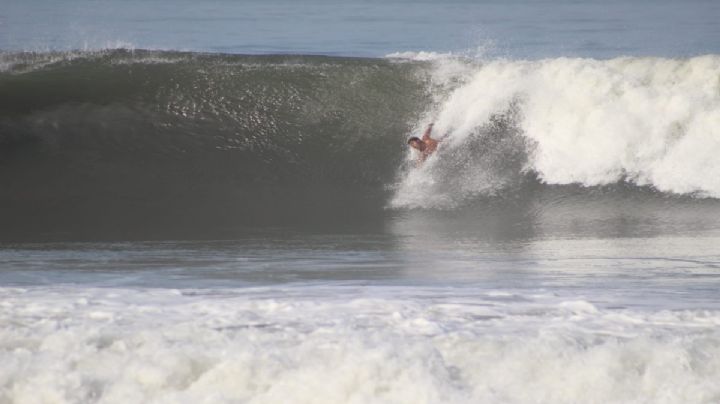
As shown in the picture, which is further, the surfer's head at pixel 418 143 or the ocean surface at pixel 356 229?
the surfer's head at pixel 418 143

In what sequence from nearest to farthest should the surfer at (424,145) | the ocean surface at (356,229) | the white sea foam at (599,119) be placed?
the ocean surface at (356,229), the white sea foam at (599,119), the surfer at (424,145)

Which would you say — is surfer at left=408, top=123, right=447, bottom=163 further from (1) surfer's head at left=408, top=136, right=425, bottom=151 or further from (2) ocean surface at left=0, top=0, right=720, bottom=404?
(2) ocean surface at left=0, top=0, right=720, bottom=404

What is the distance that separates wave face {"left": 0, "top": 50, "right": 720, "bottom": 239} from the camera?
31.7ft

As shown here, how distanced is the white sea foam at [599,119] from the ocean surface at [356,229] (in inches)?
1.1

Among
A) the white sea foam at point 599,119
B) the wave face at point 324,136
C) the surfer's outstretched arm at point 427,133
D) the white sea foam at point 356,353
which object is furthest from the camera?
the surfer's outstretched arm at point 427,133

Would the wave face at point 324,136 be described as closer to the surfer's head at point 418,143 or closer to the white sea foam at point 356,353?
the surfer's head at point 418,143

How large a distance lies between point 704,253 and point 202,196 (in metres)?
4.72

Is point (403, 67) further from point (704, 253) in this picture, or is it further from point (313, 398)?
point (313, 398)

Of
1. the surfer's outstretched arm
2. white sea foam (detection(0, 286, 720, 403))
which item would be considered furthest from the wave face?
white sea foam (detection(0, 286, 720, 403))

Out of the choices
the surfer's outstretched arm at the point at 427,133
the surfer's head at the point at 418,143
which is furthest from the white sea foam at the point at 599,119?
the surfer's head at the point at 418,143

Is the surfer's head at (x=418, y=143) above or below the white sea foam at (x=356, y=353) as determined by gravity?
above

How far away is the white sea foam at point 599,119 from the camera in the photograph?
403 inches

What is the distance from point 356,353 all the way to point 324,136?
6.92 m

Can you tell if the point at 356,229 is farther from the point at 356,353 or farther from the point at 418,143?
the point at 356,353
